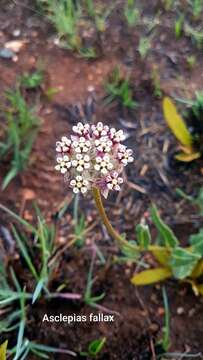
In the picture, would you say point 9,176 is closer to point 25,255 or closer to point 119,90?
point 25,255

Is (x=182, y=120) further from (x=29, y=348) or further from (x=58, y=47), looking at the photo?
(x=29, y=348)

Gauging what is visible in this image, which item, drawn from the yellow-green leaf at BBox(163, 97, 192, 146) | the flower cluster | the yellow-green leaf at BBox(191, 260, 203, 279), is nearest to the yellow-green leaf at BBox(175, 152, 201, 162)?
the yellow-green leaf at BBox(163, 97, 192, 146)

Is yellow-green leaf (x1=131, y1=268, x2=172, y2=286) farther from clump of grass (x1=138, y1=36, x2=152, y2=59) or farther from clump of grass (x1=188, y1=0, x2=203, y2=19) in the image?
clump of grass (x1=188, y1=0, x2=203, y2=19)

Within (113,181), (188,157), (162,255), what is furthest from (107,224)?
(188,157)

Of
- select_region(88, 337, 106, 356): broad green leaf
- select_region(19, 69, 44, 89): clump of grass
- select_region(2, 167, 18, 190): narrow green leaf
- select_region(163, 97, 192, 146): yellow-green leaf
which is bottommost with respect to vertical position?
select_region(88, 337, 106, 356): broad green leaf

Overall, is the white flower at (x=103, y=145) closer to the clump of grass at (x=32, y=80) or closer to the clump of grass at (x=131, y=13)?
the clump of grass at (x=32, y=80)

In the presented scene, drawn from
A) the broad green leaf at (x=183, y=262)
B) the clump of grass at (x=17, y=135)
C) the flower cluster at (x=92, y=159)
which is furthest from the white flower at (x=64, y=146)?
the clump of grass at (x=17, y=135)
